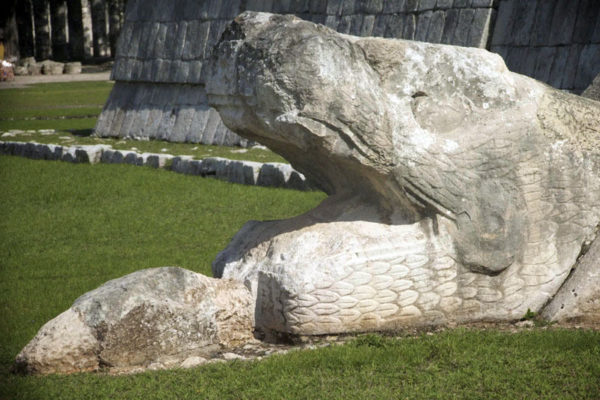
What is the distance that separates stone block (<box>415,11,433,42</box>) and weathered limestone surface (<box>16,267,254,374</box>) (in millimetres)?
8121

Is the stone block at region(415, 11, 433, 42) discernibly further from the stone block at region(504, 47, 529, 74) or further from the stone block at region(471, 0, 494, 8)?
the stone block at region(504, 47, 529, 74)

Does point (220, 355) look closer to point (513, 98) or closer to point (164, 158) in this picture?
point (513, 98)

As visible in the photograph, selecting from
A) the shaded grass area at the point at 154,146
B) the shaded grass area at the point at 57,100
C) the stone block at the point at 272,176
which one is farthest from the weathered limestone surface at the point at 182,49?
the shaded grass area at the point at 57,100

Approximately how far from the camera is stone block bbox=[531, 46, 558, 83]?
1102 centimetres

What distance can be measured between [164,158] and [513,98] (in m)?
9.06

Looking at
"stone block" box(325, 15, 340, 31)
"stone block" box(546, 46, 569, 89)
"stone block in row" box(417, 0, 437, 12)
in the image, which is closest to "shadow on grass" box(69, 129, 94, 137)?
"stone block" box(325, 15, 340, 31)

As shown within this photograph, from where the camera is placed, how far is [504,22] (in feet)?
38.2

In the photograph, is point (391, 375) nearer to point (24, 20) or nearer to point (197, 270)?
point (197, 270)

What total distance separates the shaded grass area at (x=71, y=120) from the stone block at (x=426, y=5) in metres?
3.11

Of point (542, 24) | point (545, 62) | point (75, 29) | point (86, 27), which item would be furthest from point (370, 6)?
point (75, 29)

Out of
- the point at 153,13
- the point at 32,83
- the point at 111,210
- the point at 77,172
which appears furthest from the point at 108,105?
the point at 32,83

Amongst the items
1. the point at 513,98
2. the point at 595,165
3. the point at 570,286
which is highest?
the point at 513,98

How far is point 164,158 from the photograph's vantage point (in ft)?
44.8

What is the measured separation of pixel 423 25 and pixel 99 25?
36.8 m
